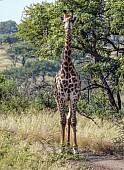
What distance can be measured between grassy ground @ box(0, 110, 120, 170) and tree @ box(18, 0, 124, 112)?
373cm

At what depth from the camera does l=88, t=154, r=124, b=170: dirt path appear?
32.1 ft

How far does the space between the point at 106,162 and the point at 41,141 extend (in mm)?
1417

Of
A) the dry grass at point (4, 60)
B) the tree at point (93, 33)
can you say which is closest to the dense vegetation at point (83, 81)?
the tree at point (93, 33)

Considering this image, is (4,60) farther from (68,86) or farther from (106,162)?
(106,162)

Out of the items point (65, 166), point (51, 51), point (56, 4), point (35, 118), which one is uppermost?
point (56, 4)

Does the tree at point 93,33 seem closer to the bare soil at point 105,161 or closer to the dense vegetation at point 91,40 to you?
the dense vegetation at point 91,40

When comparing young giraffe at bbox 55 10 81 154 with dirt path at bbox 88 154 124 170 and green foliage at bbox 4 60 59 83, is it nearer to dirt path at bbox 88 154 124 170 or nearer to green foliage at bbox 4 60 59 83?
dirt path at bbox 88 154 124 170

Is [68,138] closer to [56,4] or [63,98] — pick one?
[63,98]

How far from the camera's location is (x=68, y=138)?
444 inches

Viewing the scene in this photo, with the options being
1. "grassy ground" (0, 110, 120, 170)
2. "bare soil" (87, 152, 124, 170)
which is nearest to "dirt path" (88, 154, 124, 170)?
"bare soil" (87, 152, 124, 170)

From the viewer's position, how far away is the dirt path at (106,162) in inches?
386

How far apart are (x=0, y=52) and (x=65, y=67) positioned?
84.4m

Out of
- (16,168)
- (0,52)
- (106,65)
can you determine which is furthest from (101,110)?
(0,52)

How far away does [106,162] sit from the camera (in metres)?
10.3
